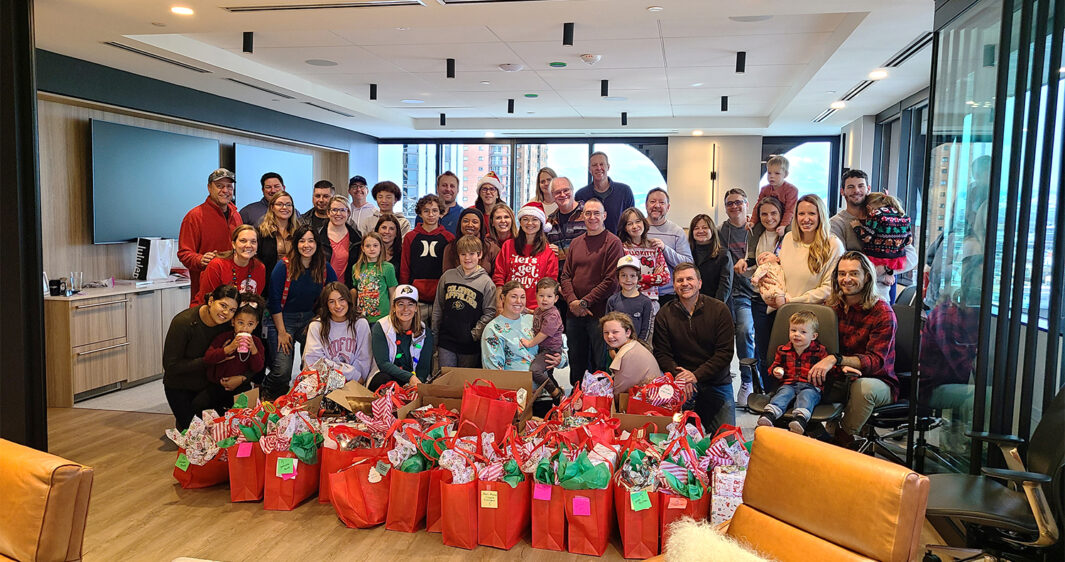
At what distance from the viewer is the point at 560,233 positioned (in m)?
5.25

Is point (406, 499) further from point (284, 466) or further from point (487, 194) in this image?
point (487, 194)

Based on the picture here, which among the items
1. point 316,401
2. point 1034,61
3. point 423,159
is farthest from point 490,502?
point 423,159

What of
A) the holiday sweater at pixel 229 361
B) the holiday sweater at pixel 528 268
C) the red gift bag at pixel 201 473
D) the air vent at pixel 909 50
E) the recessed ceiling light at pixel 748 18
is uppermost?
the recessed ceiling light at pixel 748 18

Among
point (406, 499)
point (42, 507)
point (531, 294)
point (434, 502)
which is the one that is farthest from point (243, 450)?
point (531, 294)

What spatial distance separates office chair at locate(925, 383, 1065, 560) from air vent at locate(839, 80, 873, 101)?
4337mm

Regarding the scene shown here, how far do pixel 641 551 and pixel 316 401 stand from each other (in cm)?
175

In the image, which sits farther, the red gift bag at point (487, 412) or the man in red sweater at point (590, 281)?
the man in red sweater at point (590, 281)

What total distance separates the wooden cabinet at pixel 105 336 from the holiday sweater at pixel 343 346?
7.00 feet

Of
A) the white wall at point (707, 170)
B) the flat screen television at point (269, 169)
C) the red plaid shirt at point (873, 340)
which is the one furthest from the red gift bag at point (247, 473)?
the white wall at point (707, 170)

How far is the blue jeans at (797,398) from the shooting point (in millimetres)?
3578

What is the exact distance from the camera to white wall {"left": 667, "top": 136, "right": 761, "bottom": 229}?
1089 cm

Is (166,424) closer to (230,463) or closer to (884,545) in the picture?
(230,463)

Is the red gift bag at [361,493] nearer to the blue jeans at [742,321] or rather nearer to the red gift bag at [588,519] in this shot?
the red gift bag at [588,519]

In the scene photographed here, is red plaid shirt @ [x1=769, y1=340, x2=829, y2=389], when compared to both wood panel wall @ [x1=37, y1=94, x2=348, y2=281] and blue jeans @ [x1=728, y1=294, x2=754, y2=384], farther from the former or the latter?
Result: wood panel wall @ [x1=37, y1=94, x2=348, y2=281]
